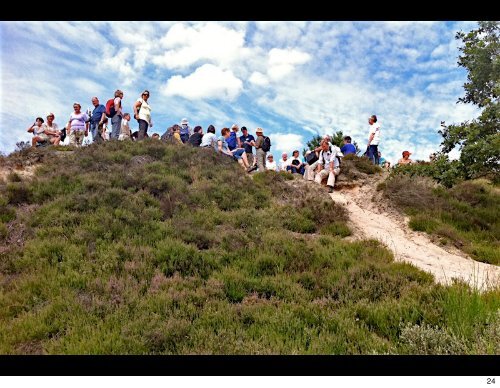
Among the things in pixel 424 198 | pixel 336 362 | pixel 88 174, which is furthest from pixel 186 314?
pixel 424 198

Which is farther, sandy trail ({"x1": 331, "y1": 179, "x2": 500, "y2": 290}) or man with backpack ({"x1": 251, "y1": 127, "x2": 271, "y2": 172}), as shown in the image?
man with backpack ({"x1": 251, "y1": 127, "x2": 271, "y2": 172})

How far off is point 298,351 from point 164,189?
771cm

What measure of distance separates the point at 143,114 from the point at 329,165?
26.7 ft

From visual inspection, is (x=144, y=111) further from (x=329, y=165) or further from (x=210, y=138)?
(x=329, y=165)

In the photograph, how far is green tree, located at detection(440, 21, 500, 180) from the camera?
10594 millimetres

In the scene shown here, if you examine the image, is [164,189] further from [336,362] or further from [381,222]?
[336,362]

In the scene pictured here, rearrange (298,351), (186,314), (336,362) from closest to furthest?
(336,362) < (298,351) < (186,314)

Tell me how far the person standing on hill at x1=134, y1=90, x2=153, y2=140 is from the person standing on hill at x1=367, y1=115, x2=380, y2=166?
30.2ft

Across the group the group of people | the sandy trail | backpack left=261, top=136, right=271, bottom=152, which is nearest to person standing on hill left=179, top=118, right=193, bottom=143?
the group of people

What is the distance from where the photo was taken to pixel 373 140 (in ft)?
48.2

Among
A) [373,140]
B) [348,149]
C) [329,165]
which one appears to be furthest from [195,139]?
[373,140]

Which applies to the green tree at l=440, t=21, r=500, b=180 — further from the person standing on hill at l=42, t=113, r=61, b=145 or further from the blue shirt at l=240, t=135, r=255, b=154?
the person standing on hill at l=42, t=113, r=61, b=145
